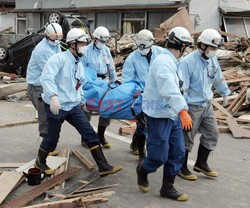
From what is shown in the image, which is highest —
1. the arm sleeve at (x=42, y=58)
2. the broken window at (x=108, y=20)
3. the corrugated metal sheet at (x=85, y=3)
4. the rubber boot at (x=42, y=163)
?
the corrugated metal sheet at (x=85, y=3)

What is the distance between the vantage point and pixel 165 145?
4.70 meters

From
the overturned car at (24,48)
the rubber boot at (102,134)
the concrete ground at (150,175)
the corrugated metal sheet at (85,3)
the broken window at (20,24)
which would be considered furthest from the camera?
the broken window at (20,24)

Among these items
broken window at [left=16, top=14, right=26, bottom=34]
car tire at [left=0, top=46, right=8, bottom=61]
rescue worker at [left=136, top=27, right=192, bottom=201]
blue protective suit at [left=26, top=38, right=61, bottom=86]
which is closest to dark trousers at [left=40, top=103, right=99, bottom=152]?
rescue worker at [left=136, top=27, right=192, bottom=201]

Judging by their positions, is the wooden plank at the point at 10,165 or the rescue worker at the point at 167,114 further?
the wooden plank at the point at 10,165

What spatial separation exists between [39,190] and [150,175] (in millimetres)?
1643

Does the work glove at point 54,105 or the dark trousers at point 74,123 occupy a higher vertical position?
the work glove at point 54,105

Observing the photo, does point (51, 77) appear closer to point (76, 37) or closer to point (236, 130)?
point (76, 37)

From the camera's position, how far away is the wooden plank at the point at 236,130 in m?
8.29

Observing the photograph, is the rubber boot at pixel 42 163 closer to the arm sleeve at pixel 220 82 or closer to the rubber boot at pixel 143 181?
the rubber boot at pixel 143 181

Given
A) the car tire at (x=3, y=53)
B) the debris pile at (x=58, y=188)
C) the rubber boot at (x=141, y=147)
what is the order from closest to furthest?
the debris pile at (x=58, y=188) → the rubber boot at (x=141, y=147) → the car tire at (x=3, y=53)

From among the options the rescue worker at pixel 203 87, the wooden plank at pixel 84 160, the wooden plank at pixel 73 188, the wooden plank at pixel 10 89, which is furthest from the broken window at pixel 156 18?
→ the wooden plank at pixel 73 188

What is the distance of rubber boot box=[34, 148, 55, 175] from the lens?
5.50 m

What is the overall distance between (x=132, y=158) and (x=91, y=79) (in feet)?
4.72

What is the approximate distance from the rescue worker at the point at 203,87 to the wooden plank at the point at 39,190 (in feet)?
5.05
